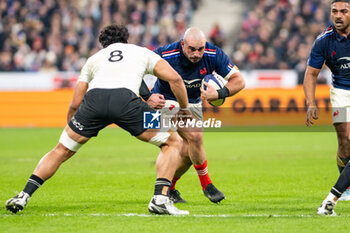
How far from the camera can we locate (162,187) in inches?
275

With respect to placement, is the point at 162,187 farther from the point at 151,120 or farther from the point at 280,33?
the point at 280,33

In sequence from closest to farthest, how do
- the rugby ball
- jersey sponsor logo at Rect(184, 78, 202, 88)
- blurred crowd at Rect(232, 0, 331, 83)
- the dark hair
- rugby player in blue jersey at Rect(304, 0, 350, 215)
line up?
1. the dark hair
2. rugby player in blue jersey at Rect(304, 0, 350, 215)
3. jersey sponsor logo at Rect(184, 78, 202, 88)
4. the rugby ball
5. blurred crowd at Rect(232, 0, 331, 83)

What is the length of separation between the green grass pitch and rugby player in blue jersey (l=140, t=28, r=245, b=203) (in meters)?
0.35

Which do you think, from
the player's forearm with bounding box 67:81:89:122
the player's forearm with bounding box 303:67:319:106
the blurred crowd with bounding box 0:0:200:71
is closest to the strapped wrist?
the player's forearm with bounding box 303:67:319:106

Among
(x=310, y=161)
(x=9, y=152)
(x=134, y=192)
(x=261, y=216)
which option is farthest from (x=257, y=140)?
(x=261, y=216)

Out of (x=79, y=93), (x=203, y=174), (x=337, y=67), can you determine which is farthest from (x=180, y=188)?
(x=79, y=93)

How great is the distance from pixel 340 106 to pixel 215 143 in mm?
10168

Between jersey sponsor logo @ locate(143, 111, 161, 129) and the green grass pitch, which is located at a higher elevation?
jersey sponsor logo @ locate(143, 111, 161, 129)

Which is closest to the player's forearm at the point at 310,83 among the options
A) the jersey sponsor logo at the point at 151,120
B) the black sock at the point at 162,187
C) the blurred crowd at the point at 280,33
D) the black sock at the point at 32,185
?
the jersey sponsor logo at the point at 151,120

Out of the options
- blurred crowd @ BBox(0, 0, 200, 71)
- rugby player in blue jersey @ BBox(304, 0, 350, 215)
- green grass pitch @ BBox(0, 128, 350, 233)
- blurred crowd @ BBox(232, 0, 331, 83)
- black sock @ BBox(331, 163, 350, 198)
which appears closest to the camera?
green grass pitch @ BBox(0, 128, 350, 233)

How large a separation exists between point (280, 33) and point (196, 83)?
18537 millimetres

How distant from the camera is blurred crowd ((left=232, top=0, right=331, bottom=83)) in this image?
24766 mm

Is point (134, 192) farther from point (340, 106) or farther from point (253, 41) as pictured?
point (253, 41)

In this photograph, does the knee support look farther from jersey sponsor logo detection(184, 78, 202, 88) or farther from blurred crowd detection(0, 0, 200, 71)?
blurred crowd detection(0, 0, 200, 71)
